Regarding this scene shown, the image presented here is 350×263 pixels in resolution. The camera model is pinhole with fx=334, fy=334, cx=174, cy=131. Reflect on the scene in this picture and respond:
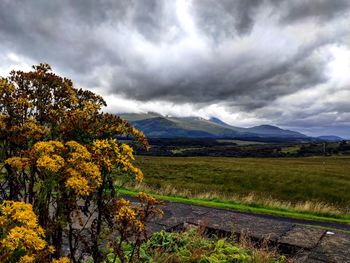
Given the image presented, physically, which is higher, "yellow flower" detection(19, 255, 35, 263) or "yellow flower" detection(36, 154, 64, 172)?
"yellow flower" detection(36, 154, 64, 172)

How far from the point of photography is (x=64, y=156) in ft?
13.2

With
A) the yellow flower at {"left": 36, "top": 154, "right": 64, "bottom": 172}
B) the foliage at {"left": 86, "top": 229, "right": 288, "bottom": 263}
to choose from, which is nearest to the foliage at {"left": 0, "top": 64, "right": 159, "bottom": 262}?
the yellow flower at {"left": 36, "top": 154, "right": 64, "bottom": 172}

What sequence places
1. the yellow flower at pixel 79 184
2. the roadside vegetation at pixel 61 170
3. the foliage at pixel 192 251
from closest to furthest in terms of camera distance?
the roadside vegetation at pixel 61 170 < the yellow flower at pixel 79 184 < the foliage at pixel 192 251

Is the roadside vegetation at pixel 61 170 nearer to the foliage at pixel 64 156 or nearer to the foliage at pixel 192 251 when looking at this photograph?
the foliage at pixel 64 156

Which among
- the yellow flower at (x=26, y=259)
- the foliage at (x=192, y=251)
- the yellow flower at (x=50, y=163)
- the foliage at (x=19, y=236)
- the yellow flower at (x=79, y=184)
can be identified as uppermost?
the yellow flower at (x=50, y=163)

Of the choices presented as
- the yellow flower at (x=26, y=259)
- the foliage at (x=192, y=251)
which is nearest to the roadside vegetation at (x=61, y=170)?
the yellow flower at (x=26, y=259)

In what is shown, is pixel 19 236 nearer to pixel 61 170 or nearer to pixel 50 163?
pixel 50 163

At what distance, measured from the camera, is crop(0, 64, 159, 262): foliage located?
12.3 ft

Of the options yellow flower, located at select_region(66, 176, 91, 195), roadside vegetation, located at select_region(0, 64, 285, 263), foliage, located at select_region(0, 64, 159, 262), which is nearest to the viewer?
roadside vegetation, located at select_region(0, 64, 285, 263)

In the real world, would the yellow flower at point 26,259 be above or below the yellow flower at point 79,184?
below

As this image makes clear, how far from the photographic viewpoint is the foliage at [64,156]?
374cm

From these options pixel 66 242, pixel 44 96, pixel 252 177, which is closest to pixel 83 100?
pixel 44 96

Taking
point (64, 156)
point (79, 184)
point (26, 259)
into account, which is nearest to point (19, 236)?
point (26, 259)

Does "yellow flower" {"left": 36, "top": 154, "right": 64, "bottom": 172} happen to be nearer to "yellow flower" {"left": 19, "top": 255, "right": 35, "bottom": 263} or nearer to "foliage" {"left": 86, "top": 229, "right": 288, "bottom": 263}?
"yellow flower" {"left": 19, "top": 255, "right": 35, "bottom": 263}
